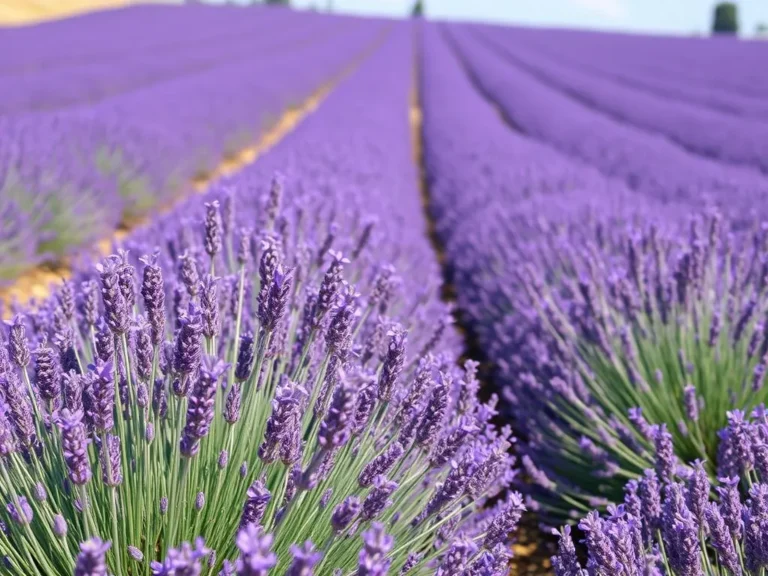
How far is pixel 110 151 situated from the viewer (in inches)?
230

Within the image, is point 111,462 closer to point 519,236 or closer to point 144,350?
point 144,350

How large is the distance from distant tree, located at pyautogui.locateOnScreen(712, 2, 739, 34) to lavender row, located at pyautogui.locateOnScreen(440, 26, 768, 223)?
40640 millimetres

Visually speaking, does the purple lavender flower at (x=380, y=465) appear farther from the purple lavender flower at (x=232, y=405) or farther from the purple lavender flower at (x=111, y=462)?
the purple lavender flower at (x=111, y=462)

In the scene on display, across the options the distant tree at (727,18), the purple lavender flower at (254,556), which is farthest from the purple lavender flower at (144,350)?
the distant tree at (727,18)

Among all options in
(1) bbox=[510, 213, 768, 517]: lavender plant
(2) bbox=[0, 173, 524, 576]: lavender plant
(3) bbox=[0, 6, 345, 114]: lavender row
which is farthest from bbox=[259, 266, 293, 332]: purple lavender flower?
(3) bbox=[0, 6, 345, 114]: lavender row

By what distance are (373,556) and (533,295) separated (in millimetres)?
1645

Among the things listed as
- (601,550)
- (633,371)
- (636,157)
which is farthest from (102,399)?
(636,157)

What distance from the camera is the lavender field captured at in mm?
1074

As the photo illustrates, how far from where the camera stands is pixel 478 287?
3.90m

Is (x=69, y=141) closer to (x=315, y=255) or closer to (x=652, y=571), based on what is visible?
(x=315, y=255)

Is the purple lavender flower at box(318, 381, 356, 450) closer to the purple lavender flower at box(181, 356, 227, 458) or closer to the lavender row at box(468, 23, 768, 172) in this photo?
the purple lavender flower at box(181, 356, 227, 458)

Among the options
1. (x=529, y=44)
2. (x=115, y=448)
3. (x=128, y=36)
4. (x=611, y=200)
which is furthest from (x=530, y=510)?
(x=529, y=44)

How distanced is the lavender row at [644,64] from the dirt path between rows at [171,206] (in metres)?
7.11

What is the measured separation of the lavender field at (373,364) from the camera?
1074mm
